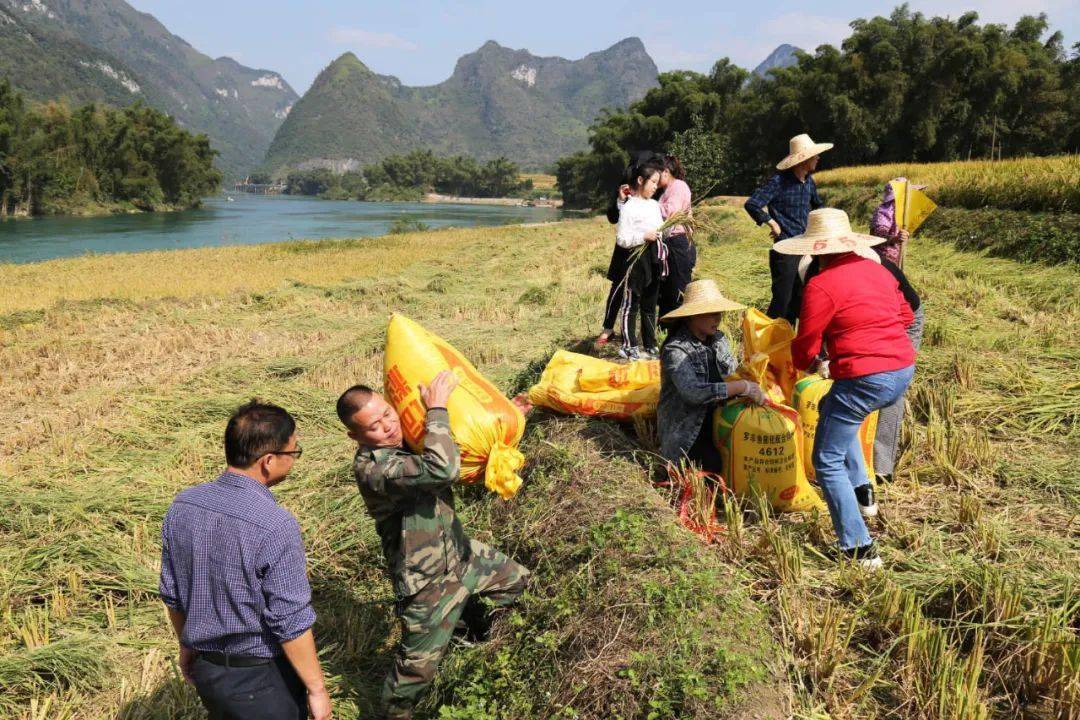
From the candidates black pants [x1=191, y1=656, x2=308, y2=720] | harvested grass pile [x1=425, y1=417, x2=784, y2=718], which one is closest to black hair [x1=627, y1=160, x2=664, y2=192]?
harvested grass pile [x1=425, y1=417, x2=784, y2=718]

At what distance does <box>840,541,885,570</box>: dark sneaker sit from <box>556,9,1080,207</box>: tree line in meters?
24.6

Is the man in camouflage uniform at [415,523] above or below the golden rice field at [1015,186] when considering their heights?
below

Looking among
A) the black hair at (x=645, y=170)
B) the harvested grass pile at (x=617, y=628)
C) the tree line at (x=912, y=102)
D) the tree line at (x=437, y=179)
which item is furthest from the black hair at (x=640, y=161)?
the tree line at (x=437, y=179)

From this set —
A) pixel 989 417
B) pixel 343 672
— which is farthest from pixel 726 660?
pixel 989 417

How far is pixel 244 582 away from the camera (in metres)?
1.64

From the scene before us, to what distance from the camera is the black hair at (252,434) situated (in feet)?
5.55

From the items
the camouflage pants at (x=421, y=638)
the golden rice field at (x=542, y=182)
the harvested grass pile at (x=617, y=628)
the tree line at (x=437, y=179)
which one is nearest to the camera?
the harvested grass pile at (x=617, y=628)

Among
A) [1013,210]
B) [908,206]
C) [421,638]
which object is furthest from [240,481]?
[1013,210]

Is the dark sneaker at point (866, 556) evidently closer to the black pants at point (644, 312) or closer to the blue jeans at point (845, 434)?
the blue jeans at point (845, 434)

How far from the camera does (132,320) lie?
9.04 meters

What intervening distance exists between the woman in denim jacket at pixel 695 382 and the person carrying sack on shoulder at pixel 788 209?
1.48m

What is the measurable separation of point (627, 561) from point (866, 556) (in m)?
0.94

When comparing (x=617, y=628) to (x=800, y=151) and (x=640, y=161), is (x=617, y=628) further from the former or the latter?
(x=800, y=151)

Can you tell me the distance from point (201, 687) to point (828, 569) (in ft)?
7.29
